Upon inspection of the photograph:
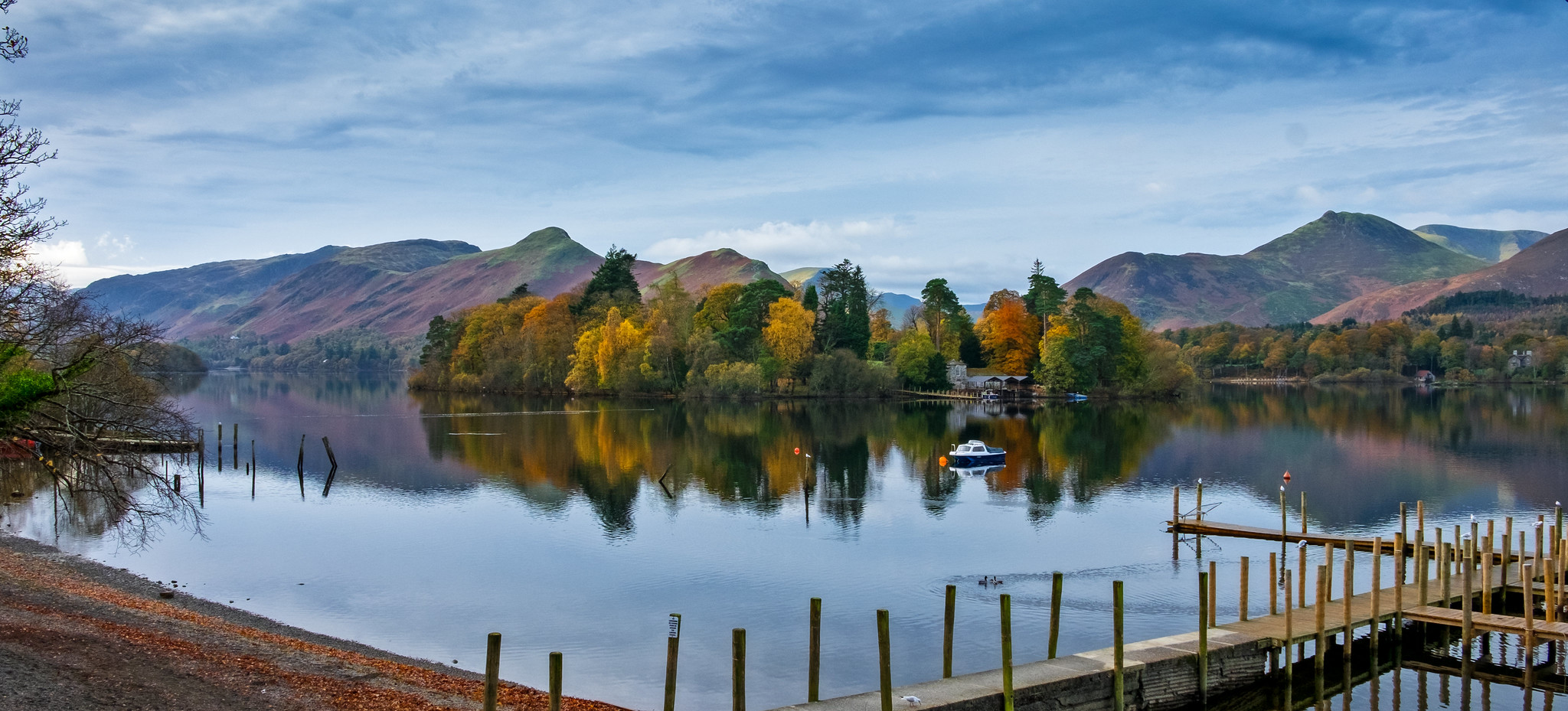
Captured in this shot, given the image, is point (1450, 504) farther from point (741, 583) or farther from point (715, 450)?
point (715, 450)

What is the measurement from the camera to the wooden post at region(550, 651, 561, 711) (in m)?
14.0

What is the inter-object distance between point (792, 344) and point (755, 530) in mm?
87100

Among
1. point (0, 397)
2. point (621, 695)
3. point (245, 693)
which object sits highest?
point (0, 397)

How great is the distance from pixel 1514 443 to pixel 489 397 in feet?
363

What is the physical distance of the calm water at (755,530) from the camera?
84.3 feet

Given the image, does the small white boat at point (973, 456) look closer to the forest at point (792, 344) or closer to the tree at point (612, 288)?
the forest at point (792, 344)

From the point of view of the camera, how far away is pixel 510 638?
25781mm

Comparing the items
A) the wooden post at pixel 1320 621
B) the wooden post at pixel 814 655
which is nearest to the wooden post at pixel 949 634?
the wooden post at pixel 814 655

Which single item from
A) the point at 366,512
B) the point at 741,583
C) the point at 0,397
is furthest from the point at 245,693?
the point at 366,512

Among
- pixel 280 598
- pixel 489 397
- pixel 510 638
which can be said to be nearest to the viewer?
pixel 510 638

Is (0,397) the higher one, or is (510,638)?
(0,397)

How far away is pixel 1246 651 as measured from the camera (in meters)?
20.1

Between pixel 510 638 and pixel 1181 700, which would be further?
pixel 510 638

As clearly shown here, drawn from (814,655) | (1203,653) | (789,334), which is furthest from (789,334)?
(814,655)
